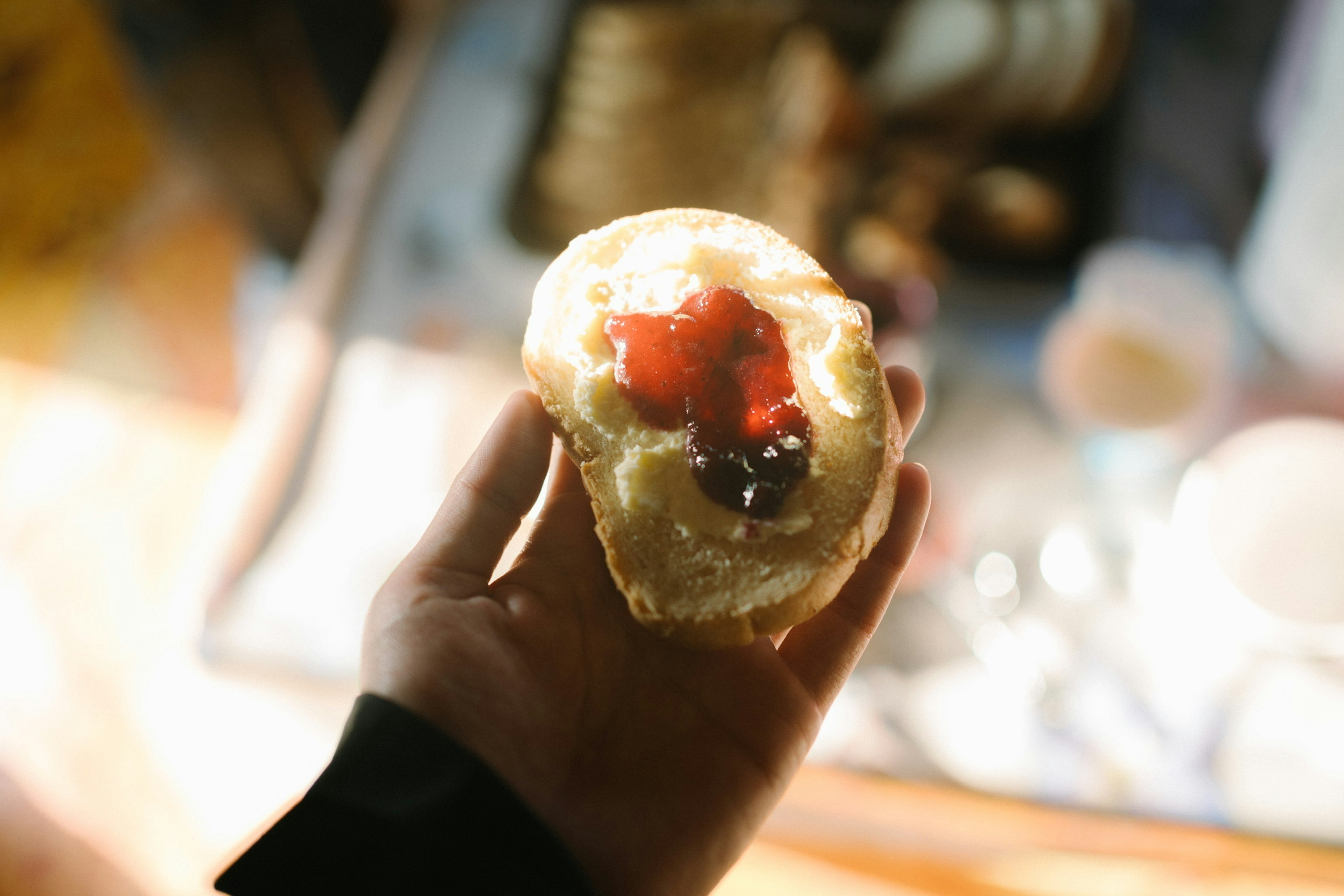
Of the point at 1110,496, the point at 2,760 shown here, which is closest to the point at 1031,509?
the point at 1110,496

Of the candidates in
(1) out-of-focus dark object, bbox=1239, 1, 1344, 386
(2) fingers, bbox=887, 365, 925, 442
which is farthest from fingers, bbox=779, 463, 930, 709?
(1) out-of-focus dark object, bbox=1239, 1, 1344, 386

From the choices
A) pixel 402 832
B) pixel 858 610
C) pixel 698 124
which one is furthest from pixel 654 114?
pixel 402 832

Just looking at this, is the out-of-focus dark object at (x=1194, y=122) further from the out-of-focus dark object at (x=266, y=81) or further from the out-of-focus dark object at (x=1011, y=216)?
the out-of-focus dark object at (x=266, y=81)

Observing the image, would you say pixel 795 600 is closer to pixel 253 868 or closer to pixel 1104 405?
pixel 253 868

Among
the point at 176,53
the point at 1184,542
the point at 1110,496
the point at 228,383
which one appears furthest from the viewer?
the point at 228,383

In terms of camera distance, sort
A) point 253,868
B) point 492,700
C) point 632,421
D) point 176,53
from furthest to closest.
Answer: point 176,53, point 632,421, point 492,700, point 253,868

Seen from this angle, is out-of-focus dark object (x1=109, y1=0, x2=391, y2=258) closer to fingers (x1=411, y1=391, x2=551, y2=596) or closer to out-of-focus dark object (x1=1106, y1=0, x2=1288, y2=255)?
fingers (x1=411, y1=391, x2=551, y2=596)

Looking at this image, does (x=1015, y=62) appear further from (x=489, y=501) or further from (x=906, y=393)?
(x=489, y=501)
